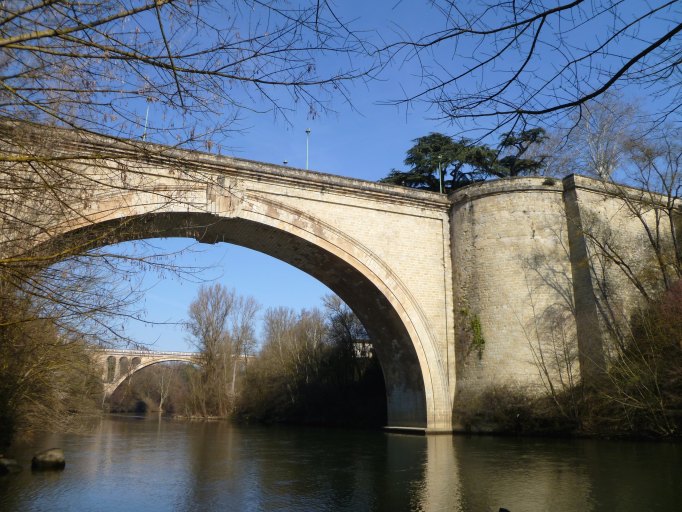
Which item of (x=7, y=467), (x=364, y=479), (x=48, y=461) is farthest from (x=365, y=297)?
(x=7, y=467)

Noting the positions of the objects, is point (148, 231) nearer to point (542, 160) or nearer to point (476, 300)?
point (476, 300)

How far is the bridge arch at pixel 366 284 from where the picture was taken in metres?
14.1

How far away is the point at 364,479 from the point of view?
781 cm

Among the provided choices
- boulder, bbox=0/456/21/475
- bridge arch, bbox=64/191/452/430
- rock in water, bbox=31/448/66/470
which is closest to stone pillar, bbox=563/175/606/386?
bridge arch, bbox=64/191/452/430

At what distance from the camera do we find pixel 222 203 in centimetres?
1334

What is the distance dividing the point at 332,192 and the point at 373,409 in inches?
451

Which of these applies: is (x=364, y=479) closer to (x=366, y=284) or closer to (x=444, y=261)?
(x=366, y=284)

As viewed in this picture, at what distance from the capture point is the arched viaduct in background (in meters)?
14.7

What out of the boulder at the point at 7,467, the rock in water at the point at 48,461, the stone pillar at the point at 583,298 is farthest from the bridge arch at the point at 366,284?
the boulder at the point at 7,467

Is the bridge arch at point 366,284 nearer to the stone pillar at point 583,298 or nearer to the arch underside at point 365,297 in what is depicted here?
the arch underside at point 365,297

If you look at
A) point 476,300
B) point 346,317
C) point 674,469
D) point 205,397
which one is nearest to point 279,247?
point 476,300

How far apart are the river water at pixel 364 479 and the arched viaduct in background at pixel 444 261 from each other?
3.43 meters

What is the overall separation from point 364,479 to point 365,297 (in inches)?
339

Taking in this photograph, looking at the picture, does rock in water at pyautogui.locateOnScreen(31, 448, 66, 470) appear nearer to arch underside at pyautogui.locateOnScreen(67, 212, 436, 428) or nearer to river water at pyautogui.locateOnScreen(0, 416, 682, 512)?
river water at pyautogui.locateOnScreen(0, 416, 682, 512)
